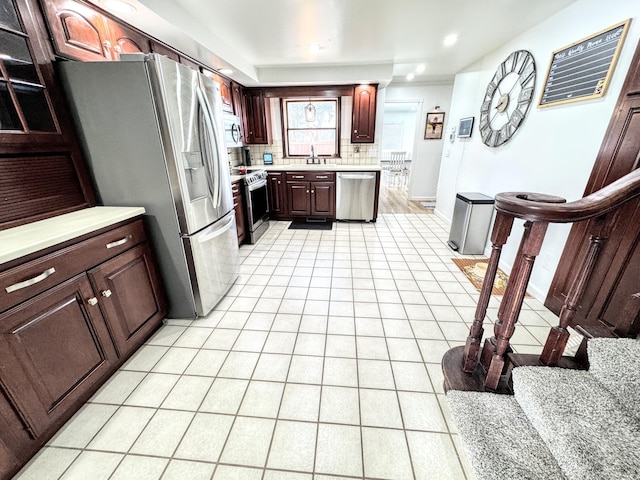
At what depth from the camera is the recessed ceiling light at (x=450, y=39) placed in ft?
9.01

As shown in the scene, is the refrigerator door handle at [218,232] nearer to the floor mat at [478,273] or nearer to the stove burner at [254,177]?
the stove burner at [254,177]

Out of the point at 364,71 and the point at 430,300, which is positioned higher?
the point at 364,71

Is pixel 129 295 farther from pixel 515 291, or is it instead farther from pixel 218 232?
pixel 515 291

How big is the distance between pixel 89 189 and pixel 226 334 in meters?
1.34

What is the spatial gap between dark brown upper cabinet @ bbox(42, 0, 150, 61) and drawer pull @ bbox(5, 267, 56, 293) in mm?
1278

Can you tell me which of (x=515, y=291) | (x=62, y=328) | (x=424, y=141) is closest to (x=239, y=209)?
(x=62, y=328)

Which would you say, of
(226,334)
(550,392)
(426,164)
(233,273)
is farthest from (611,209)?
(426,164)

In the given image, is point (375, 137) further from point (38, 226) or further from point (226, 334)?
point (38, 226)

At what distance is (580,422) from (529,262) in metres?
0.58

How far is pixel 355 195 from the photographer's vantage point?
422cm

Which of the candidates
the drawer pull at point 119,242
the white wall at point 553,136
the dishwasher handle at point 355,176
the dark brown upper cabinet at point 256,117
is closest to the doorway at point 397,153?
the dishwasher handle at point 355,176

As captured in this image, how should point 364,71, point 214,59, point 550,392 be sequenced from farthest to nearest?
point 364,71 < point 214,59 < point 550,392

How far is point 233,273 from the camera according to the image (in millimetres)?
2463

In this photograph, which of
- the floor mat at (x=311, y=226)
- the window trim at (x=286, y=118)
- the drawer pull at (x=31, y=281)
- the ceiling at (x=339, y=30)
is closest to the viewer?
the drawer pull at (x=31, y=281)
